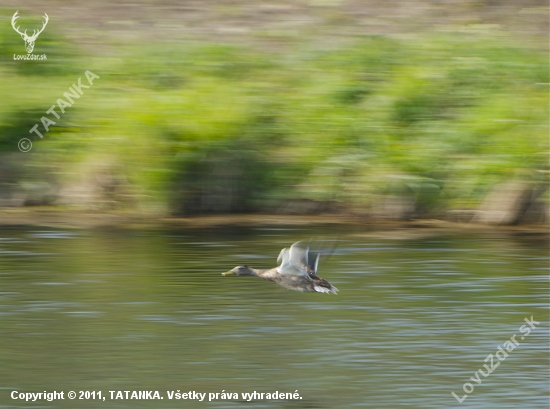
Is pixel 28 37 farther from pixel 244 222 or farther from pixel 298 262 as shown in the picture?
pixel 298 262

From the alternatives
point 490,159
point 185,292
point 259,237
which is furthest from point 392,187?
point 185,292

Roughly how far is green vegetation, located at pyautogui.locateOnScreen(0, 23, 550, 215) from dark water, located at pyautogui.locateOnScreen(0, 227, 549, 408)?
4.46 ft

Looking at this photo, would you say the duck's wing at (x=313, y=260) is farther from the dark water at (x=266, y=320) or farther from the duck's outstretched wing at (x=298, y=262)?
the dark water at (x=266, y=320)

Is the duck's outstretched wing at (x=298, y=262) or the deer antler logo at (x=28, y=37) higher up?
the deer antler logo at (x=28, y=37)

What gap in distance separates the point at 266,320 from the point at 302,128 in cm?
629

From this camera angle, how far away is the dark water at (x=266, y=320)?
352 inches

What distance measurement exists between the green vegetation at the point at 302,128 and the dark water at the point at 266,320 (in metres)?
1.36

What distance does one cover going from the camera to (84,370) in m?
9.23

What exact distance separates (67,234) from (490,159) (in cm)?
467

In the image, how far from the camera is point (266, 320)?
1070cm

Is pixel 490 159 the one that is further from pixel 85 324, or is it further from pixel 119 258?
pixel 85 324

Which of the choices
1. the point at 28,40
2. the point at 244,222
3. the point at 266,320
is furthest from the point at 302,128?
the point at 266,320

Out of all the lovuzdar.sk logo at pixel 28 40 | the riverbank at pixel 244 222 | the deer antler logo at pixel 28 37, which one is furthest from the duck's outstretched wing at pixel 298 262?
the deer antler logo at pixel 28 37

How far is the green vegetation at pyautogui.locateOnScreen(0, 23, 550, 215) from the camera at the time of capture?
52.3 feet
